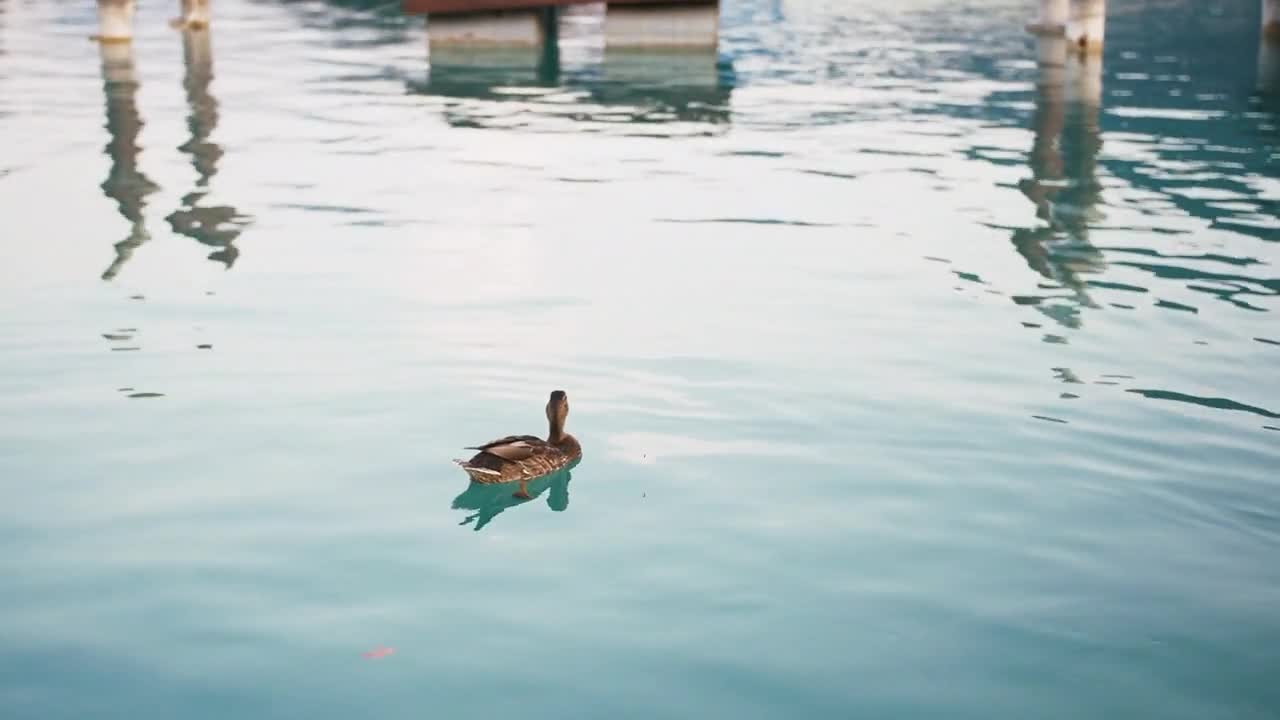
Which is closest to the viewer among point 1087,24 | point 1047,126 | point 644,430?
point 644,430

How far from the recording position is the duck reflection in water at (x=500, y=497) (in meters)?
8.68

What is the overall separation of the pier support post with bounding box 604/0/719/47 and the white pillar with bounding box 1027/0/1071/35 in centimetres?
900

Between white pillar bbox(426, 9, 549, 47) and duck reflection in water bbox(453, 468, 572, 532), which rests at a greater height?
white pillar bbox(426, 9, 549, 47)

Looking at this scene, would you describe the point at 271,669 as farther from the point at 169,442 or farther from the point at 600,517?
the point at 169,442

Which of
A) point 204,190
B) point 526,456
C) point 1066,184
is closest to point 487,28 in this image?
point 204,190

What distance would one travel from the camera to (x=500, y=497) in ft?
29.5

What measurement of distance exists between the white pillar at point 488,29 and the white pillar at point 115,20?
27.4 ft

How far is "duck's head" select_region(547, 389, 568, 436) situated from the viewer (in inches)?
360

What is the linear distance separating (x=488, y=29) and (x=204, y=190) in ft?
76.8

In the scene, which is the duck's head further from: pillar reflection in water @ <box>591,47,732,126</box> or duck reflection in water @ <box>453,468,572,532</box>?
pillar reflection in water @ <box>591,47,732,126</box>

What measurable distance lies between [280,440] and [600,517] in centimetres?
239

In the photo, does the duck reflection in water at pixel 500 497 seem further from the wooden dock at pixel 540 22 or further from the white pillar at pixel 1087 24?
the white pillar at pixel 1087 24

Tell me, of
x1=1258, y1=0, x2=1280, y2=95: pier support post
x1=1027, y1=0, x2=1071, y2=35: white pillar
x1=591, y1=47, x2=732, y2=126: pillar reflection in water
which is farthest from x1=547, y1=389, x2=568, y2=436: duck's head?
x1=1027, y1=0, x2=1071, y2=35: white pillar

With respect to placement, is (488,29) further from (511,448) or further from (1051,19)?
(511,448)
